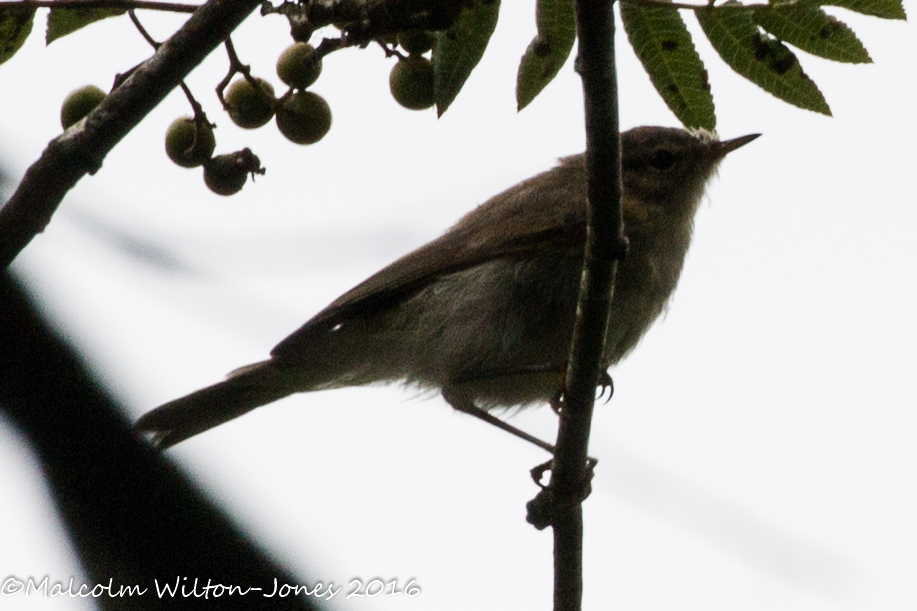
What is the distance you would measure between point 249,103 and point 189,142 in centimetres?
23

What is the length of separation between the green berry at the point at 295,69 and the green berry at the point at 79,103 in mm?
547

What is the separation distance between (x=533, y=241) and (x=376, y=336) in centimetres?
93

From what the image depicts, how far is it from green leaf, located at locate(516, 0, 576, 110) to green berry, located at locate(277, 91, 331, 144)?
0.68 m

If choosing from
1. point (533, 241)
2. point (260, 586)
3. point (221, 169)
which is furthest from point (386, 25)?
point (533, 241)

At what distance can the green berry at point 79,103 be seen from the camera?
325cm

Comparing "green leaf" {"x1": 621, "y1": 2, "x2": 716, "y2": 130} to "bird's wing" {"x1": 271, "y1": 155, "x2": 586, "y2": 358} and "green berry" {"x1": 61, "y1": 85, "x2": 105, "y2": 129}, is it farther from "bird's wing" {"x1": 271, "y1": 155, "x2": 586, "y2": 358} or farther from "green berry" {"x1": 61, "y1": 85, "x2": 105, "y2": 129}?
"bird's wing" {"x1": 271, "y1": 155, "x2": 586, "y2": 358}

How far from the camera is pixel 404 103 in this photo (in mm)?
3361

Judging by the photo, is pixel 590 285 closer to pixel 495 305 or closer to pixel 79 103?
pixel 79 103

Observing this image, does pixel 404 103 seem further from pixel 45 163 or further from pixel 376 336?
pixel 376 336

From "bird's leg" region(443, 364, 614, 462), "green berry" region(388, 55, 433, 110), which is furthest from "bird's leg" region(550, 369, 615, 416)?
"green berry" region(388, 55, 433, 110)

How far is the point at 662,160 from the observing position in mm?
5520

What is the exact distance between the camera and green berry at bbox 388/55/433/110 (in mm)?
3307

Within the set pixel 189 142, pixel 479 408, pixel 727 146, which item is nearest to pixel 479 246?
pixel 479 408

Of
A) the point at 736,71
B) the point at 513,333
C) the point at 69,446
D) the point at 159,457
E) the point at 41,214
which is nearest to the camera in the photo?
the point at 41,214
